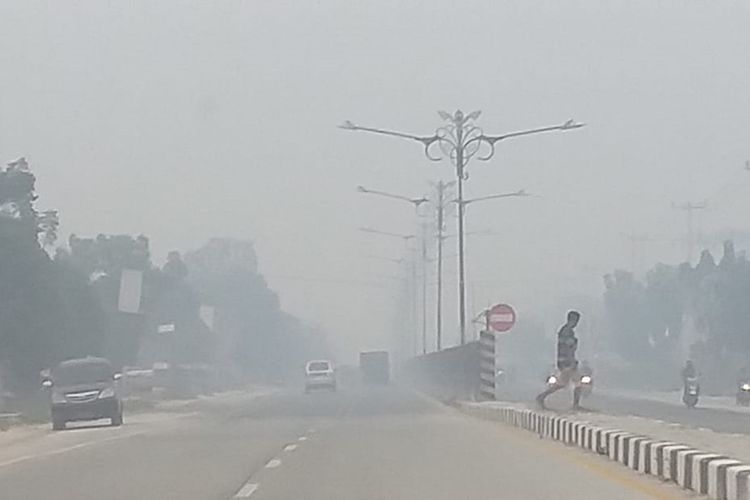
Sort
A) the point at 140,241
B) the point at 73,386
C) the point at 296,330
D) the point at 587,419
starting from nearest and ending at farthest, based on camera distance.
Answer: the point at 587,419 → the point at 73,386 → the point at 140,241 → the point at 296,330

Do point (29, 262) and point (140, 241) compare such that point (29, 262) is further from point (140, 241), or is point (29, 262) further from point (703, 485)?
point (703, 485)

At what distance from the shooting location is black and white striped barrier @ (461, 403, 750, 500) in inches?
703

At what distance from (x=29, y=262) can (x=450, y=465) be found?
5123 centimetres

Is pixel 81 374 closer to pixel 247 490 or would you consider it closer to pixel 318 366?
pixel 247 490

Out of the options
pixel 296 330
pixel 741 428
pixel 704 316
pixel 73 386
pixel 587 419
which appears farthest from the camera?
pixel 296 330

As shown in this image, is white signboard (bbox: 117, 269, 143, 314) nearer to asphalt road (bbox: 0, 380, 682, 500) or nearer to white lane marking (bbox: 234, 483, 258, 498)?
asphalt road (bbox: 0, 380, 682, 500)

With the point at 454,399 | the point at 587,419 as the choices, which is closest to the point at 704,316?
the point at 454,399

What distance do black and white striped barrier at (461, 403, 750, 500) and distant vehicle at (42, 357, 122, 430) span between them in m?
13.9

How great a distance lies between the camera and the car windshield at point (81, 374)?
4512cm

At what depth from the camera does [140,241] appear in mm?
112938

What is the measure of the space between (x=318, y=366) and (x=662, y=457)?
74760 millimetres

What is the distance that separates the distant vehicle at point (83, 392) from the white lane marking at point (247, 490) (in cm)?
2436

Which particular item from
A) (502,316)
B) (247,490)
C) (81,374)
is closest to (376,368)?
(502,316)

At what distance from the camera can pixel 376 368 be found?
132 meters
